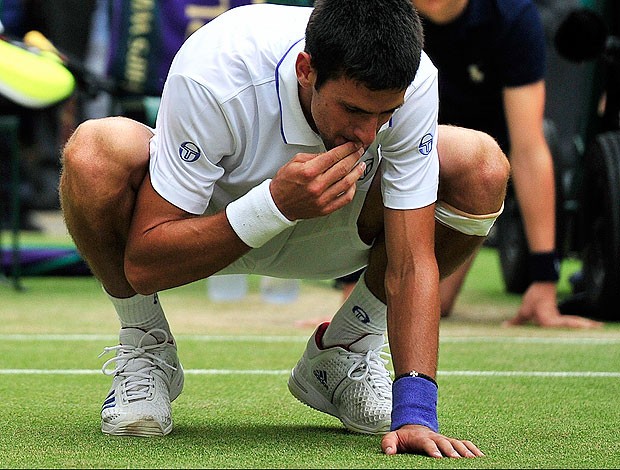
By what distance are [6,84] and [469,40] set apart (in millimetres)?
1929

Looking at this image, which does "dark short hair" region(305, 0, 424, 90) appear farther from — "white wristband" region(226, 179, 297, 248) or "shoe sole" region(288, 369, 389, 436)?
"shoe sole" region(288, 369, 389, 436)

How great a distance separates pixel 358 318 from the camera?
241cm

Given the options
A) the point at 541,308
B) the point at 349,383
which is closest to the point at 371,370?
the point at 349,383

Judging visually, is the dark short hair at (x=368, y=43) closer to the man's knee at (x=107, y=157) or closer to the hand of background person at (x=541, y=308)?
the man's knee at (x=107, y=157)

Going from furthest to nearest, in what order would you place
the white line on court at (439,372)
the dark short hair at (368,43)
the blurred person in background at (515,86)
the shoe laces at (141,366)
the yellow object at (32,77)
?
the yellow object at (32,77) < the blurred person in background at (515,86) < the white line on court at (439,372) < the shoe laces at (141,366) < the dark short hair at (368,43)

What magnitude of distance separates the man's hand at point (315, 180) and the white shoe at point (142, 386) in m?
0.49

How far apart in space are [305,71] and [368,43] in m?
0.14

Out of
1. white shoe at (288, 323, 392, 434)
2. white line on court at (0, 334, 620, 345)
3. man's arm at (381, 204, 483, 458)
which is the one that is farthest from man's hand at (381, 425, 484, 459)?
white line on court at (0, 334, 620, 345)

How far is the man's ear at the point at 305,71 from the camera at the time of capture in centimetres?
199

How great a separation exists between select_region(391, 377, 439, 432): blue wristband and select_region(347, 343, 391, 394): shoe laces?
379 millimetres

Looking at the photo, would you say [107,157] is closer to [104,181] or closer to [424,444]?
[104,181]

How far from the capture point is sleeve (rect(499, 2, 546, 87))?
160 inches

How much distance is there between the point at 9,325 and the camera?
4000mm

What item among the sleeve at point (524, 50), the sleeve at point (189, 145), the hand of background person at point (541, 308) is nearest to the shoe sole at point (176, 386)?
the sleeve at point (189, 145)
